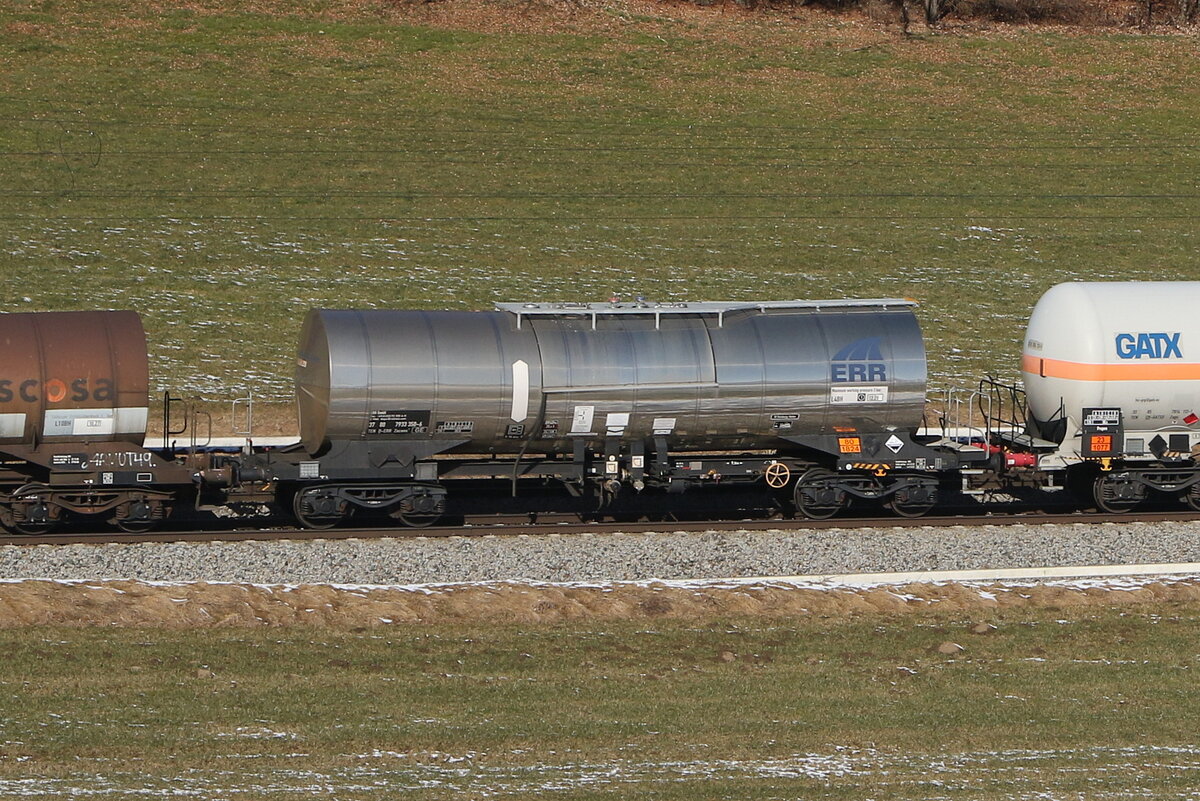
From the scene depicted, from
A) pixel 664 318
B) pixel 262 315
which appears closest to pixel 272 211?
pixel 262 315

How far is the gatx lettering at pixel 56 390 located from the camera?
822 inches

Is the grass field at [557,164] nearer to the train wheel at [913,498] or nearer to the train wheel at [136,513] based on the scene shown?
the train wheel at [136,513]

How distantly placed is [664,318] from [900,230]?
22.5m

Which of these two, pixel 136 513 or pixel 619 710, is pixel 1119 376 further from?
pixel 136 513

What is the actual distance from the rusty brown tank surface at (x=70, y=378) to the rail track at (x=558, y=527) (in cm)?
152

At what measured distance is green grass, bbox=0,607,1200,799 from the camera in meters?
13.1

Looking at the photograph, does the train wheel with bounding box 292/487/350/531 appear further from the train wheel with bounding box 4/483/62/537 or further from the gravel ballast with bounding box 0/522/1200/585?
the train wheel with bounding box 4/483/62/537

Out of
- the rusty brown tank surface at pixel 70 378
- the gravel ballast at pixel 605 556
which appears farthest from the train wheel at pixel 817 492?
the rusty brown tank surface at pixel 70 378

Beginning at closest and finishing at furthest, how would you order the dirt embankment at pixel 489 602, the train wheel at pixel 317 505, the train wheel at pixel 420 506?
the dirt embankment at pixel 489 602 < the train wheel at pixel 317 505 < the train wheel at pixel 420 506

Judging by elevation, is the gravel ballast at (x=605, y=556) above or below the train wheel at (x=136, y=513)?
below

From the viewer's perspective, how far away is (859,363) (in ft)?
73.4

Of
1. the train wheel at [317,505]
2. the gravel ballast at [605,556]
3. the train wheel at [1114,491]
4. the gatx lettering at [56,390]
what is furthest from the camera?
the train wheel at [1114,491]

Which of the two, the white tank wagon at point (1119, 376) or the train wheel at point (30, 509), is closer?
the train wheel at point (30, 509)

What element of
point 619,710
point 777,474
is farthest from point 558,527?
point 619,710
